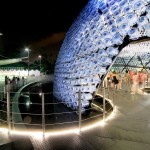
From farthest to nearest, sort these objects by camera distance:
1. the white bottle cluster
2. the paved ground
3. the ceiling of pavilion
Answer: the ceiling of pavilion, the white bottle cluster, the paved ground

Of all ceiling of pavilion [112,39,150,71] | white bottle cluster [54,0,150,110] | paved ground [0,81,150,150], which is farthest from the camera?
ceiling of pavilion [112,39,150,71]

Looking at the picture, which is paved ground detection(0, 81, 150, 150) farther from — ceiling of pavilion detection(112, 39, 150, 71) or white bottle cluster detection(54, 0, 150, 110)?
ceiling of pavilion detection(112, 39, 150, 71)

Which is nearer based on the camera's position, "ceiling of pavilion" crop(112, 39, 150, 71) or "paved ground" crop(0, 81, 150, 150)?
"paved ground" crop(0, 81, 150, 150)

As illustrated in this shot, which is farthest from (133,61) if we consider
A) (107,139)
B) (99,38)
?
(107,139)

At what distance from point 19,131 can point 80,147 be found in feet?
5.26

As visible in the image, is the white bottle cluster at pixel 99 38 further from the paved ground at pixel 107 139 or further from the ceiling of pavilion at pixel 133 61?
the ceiling of pavilion at pixel 133 61

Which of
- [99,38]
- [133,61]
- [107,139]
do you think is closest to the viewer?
[107,139]

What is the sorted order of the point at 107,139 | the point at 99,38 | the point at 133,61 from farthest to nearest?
1. the point at 133,61
2. the point at 99,38
3. the point at 107,139

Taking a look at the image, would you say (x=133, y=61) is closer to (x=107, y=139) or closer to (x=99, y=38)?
(x=99, y=38)

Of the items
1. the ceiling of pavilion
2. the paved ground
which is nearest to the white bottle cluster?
the paved ground

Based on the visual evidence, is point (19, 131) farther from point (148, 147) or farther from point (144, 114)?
point (144, 114)

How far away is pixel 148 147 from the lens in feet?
13.4

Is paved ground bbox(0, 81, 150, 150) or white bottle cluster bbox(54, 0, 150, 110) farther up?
white bottle cluster bbox(54, 0, 150, 110)

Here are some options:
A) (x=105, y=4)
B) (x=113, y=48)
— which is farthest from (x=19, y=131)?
(x=105, y=4)
